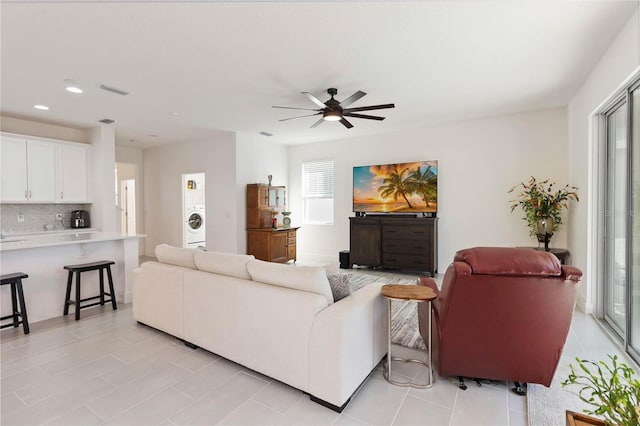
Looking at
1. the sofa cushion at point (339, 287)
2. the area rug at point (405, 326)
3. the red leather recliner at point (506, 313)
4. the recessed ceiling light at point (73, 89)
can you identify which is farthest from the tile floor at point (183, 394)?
the recessed ceiling light at point (73, 89)

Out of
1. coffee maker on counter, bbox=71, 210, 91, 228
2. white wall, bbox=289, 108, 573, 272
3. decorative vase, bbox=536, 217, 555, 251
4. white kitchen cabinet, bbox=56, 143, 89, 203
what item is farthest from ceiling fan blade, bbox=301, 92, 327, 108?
coffee maker on counter, bbox=71, 210, 91, 228

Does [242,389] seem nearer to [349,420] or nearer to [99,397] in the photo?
[349,420]

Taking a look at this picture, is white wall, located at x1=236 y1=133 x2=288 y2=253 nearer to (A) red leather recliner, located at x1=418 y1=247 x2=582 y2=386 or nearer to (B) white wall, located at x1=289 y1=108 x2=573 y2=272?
→ (B) white wall, located at x1=289 y1=108 x2=573 y2=272

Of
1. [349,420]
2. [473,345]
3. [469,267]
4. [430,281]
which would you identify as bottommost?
[349,420]

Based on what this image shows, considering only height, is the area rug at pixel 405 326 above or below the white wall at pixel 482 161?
below

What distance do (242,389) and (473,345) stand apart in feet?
5.31

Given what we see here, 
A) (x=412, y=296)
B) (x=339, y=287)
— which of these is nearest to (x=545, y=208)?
(x=412, y=296)

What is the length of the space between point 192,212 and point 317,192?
9.99ft

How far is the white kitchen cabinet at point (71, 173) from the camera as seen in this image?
17.2 ft

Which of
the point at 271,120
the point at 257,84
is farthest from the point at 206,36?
the point at 271,120

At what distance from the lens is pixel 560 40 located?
2.77 m

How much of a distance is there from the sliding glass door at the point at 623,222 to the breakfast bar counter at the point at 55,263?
211 inches

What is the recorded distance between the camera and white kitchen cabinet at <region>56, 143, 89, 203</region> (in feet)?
17.2

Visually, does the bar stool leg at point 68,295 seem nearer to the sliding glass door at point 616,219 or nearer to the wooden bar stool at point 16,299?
the wooden bar stool at point 16,299
